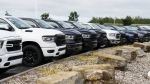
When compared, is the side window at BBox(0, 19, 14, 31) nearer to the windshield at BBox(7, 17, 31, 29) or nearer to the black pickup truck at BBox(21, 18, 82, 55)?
the windshield at BBox(7, 17, 31, 29)

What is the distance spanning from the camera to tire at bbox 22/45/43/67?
10078 millimetres

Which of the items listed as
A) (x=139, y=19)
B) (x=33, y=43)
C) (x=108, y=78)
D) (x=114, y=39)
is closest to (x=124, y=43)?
Answer: (x=114, y=39)

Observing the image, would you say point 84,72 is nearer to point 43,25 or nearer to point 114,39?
point 43,25

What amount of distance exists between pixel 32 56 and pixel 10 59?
2486 mm

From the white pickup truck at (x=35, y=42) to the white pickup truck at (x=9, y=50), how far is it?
1718 mm

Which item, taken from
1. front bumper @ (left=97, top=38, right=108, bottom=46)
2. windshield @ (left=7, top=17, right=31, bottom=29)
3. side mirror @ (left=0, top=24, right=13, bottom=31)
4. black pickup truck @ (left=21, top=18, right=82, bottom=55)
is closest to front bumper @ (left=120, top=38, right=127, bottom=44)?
front bumper @ (left=97, top=38, right=108, bottom=46)

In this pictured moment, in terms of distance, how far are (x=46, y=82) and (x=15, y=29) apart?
488 centimetres

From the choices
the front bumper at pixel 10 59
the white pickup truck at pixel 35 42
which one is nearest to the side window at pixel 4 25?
the white pickup truck at pixel 35 42

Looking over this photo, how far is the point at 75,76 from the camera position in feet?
19.8

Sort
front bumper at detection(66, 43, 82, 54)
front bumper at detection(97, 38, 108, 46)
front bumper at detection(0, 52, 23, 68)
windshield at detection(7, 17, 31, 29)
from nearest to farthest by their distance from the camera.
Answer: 1. front bumper at detection(0, 52, 23, 68)
2. windshield at detection(7, 17, 31, 29)
3. front bumper at detection(66, 43, 82, 54)
4. front bumper at detection(97, 38, 108, 46)

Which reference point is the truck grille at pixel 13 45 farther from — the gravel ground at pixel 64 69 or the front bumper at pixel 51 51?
the front bumper at pixel 51 51

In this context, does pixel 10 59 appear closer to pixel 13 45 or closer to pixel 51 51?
pixel 13 45

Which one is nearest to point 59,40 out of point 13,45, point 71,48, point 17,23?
point 71,48

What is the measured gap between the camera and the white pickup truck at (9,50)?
7.45m
